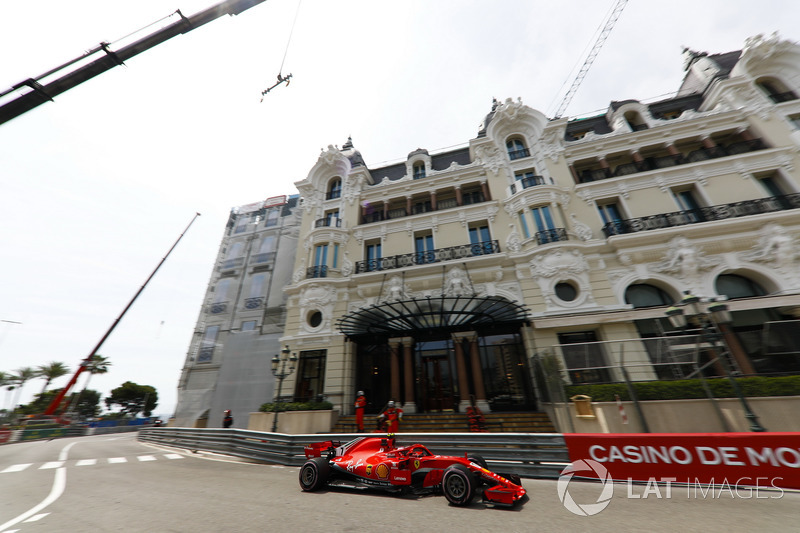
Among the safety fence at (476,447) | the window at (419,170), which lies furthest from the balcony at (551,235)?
the safety fence at (476,447)

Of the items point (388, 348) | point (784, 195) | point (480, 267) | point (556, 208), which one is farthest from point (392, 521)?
point (784, 195)

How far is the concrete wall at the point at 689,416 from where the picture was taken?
853 centimetres

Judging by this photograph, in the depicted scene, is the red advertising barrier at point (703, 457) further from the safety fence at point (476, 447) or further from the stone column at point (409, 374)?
the stone column at point (409, 374)

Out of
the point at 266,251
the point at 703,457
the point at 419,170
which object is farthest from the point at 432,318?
the point at 266,251

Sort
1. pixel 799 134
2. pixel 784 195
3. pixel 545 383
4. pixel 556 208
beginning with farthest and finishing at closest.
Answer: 1. pixel 556 208
2. pixel 799 134
3. pixel 784 195
4. pixel 545 383

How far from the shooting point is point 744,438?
5281mm

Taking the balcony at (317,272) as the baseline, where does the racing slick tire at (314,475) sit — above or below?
below

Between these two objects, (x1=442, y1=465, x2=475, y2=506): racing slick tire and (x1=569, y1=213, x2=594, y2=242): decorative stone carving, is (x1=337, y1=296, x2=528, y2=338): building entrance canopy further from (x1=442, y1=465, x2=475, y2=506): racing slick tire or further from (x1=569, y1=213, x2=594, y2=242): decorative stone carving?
(x1=442, y1=465, x2=475, y2=506): racing slick tire

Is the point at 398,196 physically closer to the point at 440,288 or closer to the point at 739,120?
the point at 440,288

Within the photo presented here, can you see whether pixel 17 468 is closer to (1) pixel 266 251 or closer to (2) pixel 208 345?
(2) pixel 208 345

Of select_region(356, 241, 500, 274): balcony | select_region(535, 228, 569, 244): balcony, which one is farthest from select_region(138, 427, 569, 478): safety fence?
select_region(535, 228, 569, 244): balcony

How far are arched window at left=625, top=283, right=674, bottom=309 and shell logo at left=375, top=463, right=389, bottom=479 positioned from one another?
46.8ft

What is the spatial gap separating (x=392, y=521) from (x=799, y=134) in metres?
26.1

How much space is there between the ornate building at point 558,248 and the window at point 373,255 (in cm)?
8
